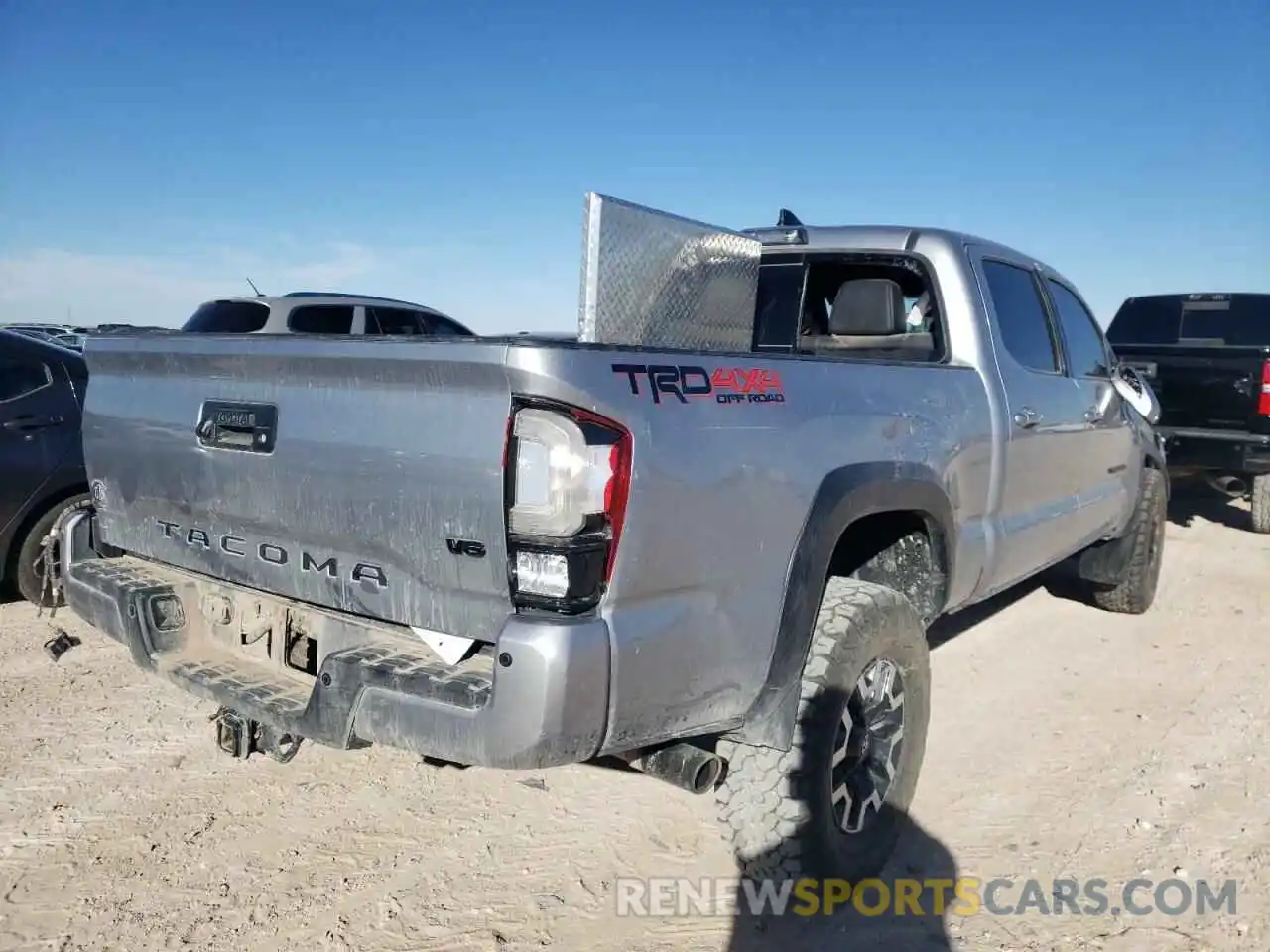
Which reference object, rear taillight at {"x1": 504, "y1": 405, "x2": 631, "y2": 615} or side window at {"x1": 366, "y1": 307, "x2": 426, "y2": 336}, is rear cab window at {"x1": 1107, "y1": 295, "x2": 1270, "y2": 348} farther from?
rear taillight at {"x1": 504, "y1": 405, "x2": 631, "y2": 615}

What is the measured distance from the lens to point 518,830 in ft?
10.2

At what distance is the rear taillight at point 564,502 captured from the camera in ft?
6.36

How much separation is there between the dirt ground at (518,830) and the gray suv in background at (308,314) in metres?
4.53

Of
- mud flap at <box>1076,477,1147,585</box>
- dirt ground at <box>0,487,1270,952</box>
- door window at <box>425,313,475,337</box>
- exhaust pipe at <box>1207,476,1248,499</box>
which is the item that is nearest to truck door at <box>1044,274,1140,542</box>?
mud flap at <box>1076,477,1147,585</box>

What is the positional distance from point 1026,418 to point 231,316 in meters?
7.33

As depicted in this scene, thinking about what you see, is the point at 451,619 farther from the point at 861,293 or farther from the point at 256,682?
the point at 861,293

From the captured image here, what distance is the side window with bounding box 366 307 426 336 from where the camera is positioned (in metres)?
9.28

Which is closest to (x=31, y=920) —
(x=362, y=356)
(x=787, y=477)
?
(x=362, y=356)

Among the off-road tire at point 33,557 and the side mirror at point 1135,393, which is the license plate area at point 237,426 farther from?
the side mirror at point 1135,393

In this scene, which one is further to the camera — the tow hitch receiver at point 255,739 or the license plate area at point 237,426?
the tow hitch receiver at point 255,739

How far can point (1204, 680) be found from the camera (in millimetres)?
4754

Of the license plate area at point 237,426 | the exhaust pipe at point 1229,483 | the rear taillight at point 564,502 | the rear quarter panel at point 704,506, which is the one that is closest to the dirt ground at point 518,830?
the rear quarter panel at point 704,506

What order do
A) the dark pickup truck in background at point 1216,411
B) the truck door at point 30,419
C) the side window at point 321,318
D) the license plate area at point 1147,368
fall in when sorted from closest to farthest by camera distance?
1. the truck door at point 30,419
2. the dark pickup truck in background at point 1216,411
3. the license plate area at point 1147,368
4. the side window at point 321,318

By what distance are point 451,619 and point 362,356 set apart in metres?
0.65
